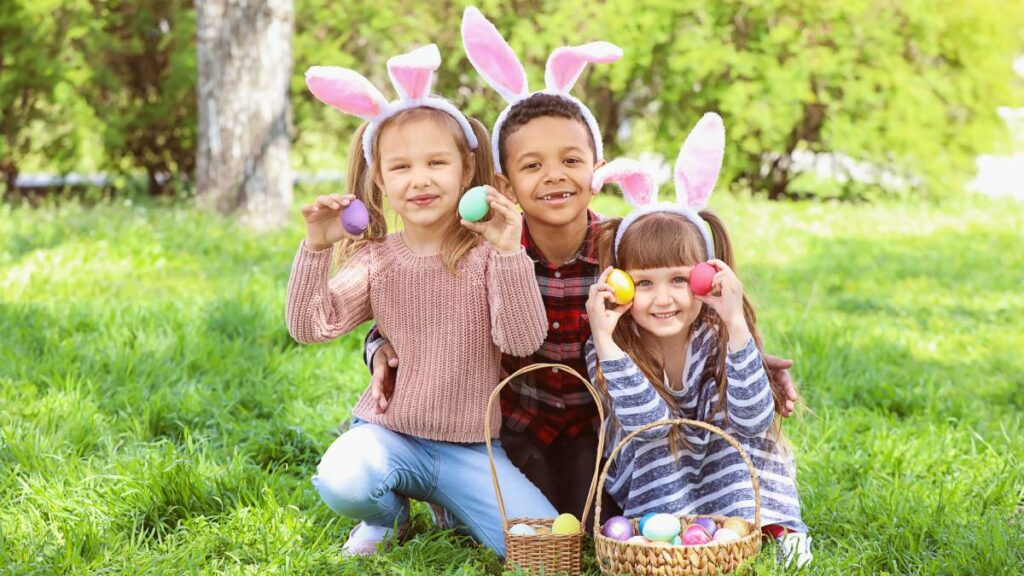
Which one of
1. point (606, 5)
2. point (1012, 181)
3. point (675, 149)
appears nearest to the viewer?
point (606, 5)

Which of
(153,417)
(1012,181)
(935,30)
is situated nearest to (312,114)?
(935,30)

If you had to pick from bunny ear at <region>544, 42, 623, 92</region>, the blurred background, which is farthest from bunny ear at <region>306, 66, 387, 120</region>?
the blurred background

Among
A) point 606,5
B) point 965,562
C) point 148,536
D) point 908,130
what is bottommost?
point 148,536

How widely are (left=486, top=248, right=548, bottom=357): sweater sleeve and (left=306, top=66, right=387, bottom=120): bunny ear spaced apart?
50 cm

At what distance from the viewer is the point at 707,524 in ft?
8.86

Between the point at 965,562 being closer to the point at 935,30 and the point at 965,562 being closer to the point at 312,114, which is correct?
the point at 935,30

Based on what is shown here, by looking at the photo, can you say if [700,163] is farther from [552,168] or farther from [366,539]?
[366,539]

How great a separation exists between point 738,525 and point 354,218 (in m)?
1.17

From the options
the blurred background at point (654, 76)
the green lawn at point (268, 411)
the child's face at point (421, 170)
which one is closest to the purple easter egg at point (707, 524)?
the green lawn at point (268, 411)

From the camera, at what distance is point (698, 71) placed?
28.2ft

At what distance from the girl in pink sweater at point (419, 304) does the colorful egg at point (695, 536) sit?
43 cm

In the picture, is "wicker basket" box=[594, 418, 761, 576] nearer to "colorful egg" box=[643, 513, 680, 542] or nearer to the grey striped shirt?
"colorful egg" box=[643, 513, 680, 542]

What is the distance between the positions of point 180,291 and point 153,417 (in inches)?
A: 72.4

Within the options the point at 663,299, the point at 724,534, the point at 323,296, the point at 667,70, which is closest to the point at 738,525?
the point at 724,534
